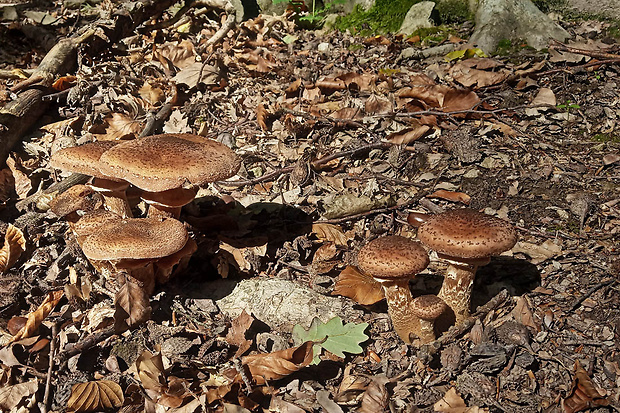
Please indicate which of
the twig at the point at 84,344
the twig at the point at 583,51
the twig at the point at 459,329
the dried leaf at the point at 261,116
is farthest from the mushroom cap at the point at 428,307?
the twig at the point at 583,51

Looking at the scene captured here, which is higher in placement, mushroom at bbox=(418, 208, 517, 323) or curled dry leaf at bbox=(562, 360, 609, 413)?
mushroom at bbox=(418, 208, 517, 323)

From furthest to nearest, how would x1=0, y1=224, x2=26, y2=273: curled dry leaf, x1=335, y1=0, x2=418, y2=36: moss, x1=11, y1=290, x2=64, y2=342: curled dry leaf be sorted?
x1=335, y1=0, x2=418, y2=36: moss
x1=0, y1=224, x2=26, y2=273: curled dry leaf
x1=11, y1=290, x2=64, y2=342: curled dry leaf

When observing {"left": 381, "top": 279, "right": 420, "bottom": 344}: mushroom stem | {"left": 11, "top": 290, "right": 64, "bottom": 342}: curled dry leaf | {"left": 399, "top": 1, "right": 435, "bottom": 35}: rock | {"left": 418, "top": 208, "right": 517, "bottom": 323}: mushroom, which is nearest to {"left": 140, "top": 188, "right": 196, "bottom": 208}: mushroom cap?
{"left": 11, "top": 290, "right": 64, "bottom": 342}: curled dry leaf

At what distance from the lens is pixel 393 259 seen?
305cm

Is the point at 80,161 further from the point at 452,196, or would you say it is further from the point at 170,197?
the point at 452,196

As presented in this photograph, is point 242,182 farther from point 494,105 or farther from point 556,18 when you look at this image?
point 556,18

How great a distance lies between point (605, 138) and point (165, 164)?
177 inches

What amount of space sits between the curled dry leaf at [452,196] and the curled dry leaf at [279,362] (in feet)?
6.78

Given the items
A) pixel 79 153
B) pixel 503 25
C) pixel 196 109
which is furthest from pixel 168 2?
pixel 79 153

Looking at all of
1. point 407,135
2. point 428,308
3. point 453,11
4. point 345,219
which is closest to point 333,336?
point 428,308

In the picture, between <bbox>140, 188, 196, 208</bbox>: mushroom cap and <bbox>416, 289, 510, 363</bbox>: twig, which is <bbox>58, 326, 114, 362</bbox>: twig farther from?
<bbox>416, 289, 510, 363</bbox>: twig

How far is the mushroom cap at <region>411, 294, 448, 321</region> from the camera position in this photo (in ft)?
10.4

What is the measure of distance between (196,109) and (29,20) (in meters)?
5.01

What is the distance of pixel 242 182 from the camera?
17.0 ft
